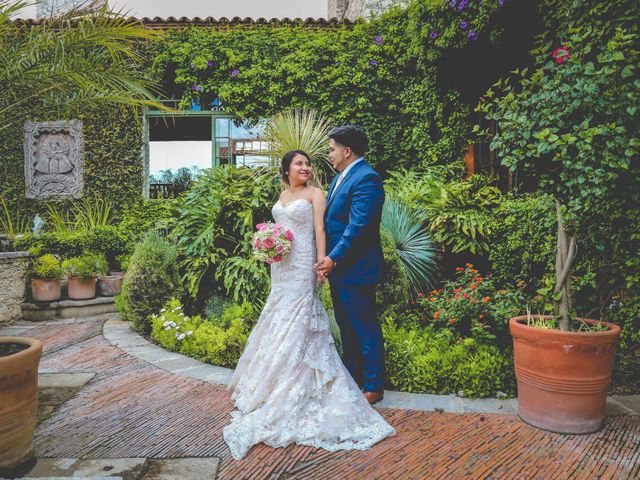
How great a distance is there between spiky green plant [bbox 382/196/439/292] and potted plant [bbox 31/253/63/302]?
446 centimetres

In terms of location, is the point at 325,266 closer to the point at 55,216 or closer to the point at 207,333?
the point at 207,333

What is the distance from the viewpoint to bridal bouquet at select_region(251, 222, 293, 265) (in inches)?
121

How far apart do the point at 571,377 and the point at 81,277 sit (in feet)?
19.7

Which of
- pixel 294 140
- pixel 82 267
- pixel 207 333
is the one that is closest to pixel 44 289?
pixel 82 267

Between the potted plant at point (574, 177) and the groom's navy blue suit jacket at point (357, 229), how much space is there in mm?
879

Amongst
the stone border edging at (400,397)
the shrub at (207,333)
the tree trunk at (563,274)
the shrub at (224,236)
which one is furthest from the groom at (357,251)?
the shrub at (224,236)

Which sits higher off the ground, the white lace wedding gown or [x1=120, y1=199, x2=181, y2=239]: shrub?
[x1=120, y1=199, x2=181, y2=239]: shrub

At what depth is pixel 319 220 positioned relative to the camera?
3.21 meters

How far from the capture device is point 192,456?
97.9 inches

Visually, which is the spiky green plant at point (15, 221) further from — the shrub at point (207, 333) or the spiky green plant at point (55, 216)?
the shrub at point (207, 333)

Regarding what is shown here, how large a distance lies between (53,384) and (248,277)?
2.02 m

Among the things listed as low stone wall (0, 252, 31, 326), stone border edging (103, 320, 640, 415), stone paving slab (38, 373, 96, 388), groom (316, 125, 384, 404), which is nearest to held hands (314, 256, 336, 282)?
groom (316, 125, 384, 404)

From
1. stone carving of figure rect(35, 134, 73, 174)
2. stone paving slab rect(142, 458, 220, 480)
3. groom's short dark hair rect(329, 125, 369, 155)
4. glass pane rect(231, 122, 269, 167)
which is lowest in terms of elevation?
stone paving slab rect(142, 458, 220, 480)

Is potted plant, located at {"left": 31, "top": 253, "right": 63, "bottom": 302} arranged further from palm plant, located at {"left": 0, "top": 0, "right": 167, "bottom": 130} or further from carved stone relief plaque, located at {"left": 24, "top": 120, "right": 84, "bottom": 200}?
palm plant, located at {"left": 0, "top": 0, "right": 167, "bottom": 130}
